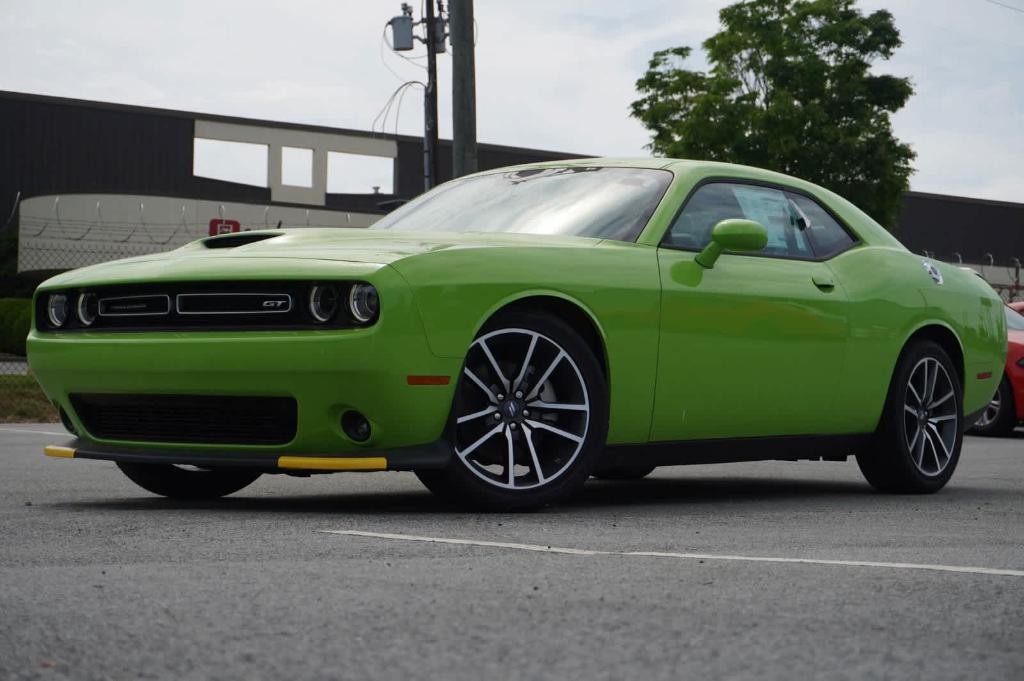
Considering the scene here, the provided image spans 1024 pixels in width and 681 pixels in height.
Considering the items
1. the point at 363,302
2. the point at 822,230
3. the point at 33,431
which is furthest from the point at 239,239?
the point at 33,431

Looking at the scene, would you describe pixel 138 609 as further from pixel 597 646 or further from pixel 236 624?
pixel 597 646

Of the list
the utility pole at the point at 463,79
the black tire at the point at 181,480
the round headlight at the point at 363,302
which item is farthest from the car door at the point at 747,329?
the utility pole at the point at 463,79

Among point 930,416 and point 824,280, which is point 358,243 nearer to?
point 824,280

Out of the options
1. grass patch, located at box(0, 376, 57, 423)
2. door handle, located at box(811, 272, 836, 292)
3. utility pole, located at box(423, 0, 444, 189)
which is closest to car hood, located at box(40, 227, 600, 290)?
door handle, located at box(811, 272, 836, 292)

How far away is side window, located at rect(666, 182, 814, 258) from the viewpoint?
663 cm

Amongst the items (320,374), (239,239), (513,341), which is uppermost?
(239,239)

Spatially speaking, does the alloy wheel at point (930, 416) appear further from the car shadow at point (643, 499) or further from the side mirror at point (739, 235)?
the side mirror at point (739, 235)

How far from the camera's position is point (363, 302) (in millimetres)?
5453

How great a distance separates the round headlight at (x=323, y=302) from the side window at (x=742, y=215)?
1.58 meters

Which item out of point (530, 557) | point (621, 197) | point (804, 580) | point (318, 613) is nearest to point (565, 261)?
point (621, 197)

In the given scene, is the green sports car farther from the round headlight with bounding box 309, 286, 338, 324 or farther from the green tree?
the green tree

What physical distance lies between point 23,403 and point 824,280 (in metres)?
10.5

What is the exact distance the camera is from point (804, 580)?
13.3 ft

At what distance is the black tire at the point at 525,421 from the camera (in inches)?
224
